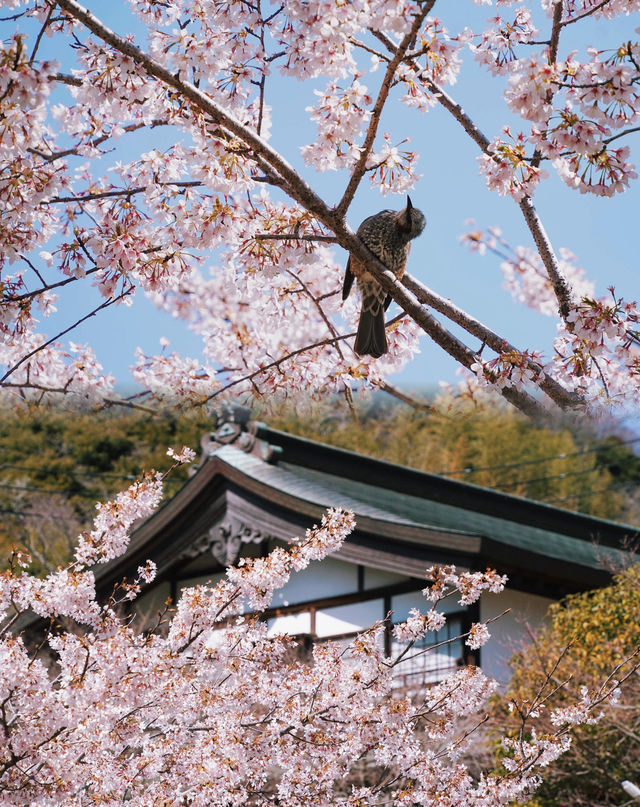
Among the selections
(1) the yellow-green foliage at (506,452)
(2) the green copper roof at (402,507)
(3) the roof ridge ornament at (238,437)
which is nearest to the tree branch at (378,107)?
(2) the green copper roof at (402,507)

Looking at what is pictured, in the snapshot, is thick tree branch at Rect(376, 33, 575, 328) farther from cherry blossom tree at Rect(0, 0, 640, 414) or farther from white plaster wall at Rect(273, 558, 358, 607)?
white plaster wall at Rect(273, 558, 358, 607)

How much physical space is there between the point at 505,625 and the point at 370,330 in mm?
4610

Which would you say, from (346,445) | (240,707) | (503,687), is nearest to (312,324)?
(503,687)

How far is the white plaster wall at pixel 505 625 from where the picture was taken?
8.12m

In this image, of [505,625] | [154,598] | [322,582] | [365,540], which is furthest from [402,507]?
[154,598]

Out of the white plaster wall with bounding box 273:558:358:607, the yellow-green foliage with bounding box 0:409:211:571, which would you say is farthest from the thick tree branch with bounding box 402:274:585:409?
the yellow-green foliage with bounding box 0:409:211:571

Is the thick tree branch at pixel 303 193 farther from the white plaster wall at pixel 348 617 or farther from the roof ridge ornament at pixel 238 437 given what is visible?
the roof ridge ornament at pixel 238 437

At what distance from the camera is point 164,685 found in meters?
3.73

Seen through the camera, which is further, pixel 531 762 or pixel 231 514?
pixel 231 514

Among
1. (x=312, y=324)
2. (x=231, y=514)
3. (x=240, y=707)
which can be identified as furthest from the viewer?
(x=231, y=514)

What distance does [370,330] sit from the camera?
4.71 meters

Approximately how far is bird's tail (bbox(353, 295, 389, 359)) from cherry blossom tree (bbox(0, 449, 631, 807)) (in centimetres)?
95

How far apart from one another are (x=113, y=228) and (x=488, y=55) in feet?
→ 6.32

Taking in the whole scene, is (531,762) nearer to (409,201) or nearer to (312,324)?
(409,201)
